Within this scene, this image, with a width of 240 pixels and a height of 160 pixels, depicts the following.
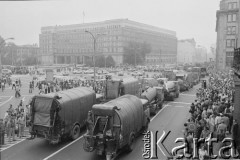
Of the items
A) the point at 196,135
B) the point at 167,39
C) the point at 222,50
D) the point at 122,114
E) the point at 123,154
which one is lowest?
the point at 123,154

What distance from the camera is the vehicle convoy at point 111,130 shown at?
42.6ft

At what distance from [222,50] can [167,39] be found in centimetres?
11313

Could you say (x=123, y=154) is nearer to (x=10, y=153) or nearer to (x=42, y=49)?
(x=10, y=153)

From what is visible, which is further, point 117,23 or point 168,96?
point 117,23

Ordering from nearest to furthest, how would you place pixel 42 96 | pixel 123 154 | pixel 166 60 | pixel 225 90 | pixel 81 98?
pixel 123 154 → pixel 42 96 → pixel 81 98 → pixel 225 90 → pixel 166 60

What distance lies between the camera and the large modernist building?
432 ft

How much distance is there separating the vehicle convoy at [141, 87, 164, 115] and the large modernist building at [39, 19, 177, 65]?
4144 inches

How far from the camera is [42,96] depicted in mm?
15641

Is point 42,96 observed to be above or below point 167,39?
below

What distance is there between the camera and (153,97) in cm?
2406

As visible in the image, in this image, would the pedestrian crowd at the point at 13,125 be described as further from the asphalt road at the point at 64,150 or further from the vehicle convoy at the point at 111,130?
the vehicle convoy at the point at 111,130

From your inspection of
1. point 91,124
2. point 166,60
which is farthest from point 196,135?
point 166,60

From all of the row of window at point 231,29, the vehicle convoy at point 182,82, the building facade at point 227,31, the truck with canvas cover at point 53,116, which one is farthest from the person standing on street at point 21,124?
the row of window at point 231,29

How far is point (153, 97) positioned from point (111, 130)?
11.4 meters
